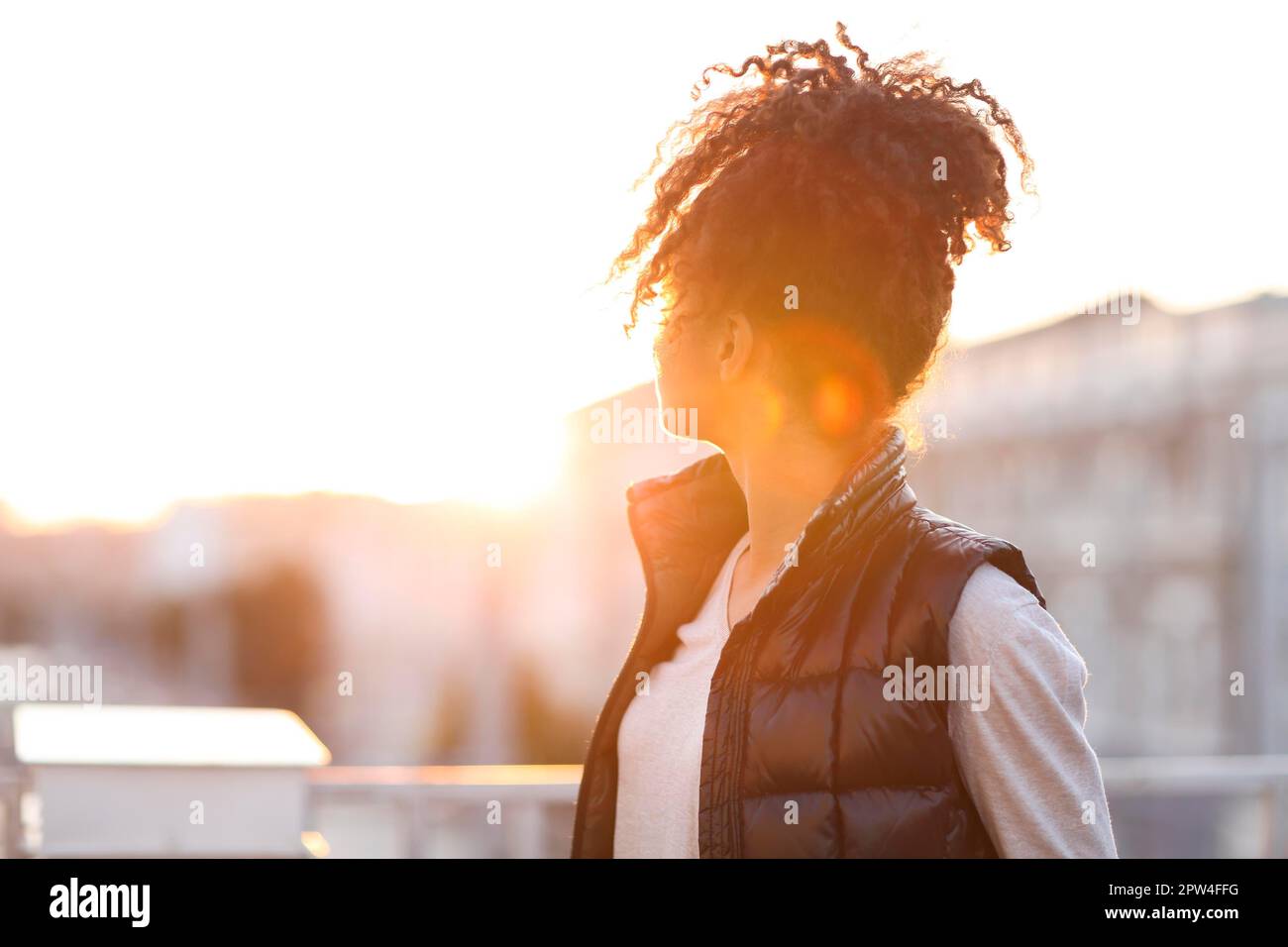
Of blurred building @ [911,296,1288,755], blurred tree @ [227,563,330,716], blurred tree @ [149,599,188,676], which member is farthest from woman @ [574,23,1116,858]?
blurred tree @ [149,599,188,676]

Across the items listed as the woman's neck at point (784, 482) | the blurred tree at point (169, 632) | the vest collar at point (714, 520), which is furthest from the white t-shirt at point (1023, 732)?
the blurred tree at point (169, 632)

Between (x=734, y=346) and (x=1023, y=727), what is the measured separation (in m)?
0.58

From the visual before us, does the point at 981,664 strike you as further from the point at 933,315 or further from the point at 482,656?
the point at 482,656

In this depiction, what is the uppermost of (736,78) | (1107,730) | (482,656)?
(736,78)

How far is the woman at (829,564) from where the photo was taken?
1.28 m

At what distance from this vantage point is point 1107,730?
2089cm

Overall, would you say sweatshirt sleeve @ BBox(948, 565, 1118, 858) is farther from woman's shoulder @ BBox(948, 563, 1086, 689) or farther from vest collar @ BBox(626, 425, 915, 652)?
vest collar @ BBox(626, 425, 915, 652)

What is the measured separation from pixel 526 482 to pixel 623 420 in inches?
507

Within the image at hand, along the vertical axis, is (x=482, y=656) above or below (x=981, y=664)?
below

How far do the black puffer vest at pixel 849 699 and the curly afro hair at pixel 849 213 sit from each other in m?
0.16

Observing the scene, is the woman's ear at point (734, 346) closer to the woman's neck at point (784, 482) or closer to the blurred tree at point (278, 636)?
the woman's neck at point (784, 482)

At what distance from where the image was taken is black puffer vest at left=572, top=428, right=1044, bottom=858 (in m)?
1.29

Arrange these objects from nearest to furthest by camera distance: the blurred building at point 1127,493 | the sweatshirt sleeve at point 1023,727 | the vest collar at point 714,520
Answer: the sweatshirt sleeve at point 1023,727, the vest collar at point 714,520, the blurred building at point 1127,493
